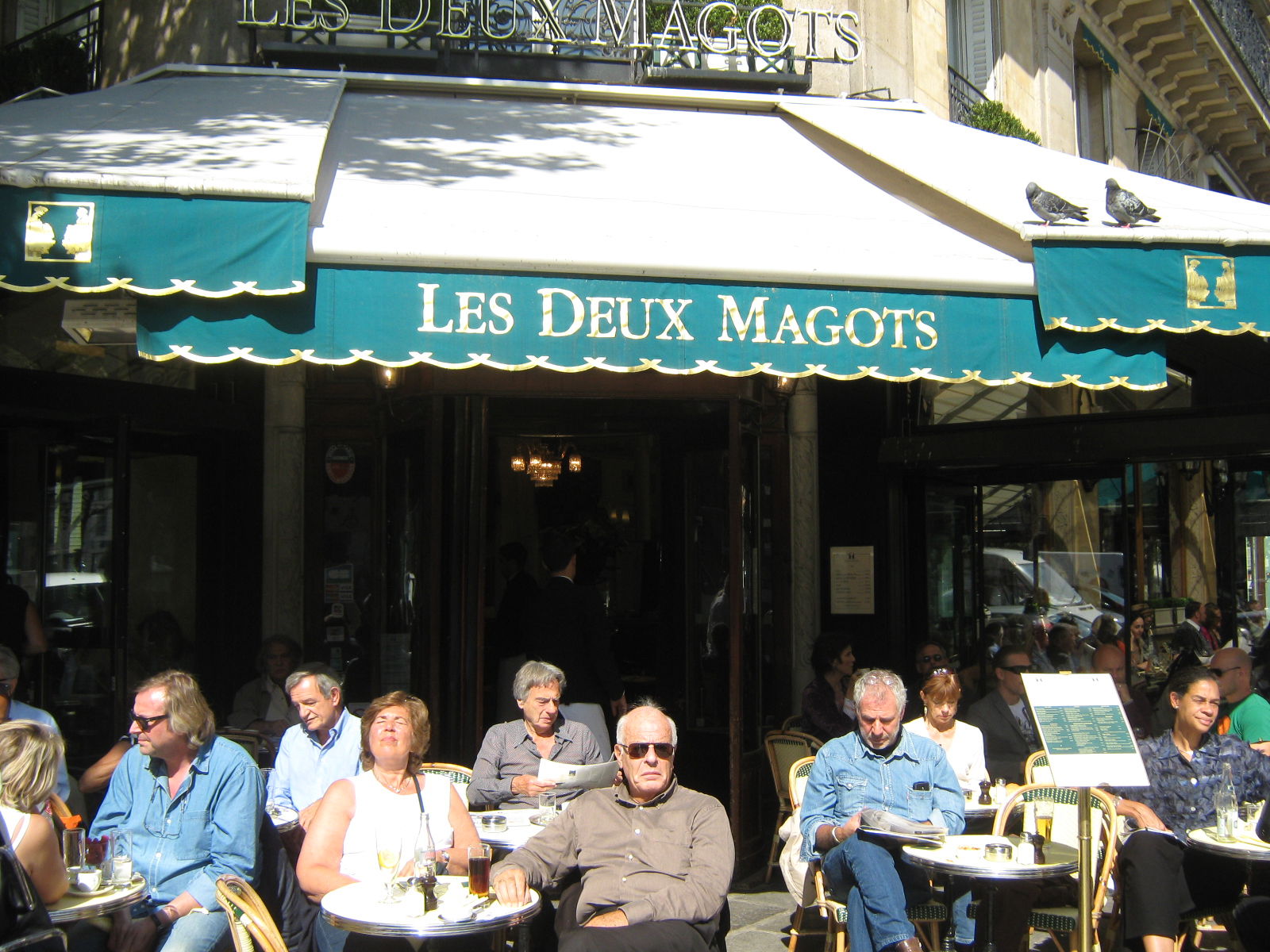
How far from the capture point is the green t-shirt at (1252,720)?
21.8 feet

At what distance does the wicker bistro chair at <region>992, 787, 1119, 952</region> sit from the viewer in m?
5.21

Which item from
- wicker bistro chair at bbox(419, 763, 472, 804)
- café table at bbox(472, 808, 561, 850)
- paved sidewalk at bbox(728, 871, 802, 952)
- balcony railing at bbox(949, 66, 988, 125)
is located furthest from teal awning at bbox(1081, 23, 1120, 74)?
café table at bbox(472, 808, 561, 850)

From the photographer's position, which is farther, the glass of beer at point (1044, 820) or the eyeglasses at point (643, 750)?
the glass of beer at point (1044, 820)

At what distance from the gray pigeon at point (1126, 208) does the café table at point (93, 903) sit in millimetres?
4792

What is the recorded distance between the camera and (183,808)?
4.47 m

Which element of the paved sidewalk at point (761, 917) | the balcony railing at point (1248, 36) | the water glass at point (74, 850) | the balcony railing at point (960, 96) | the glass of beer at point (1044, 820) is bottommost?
the paved sidewalk at point (761, 917)

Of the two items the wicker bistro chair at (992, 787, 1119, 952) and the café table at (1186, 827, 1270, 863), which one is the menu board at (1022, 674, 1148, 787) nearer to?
the wicker bistro chair at (992, 787, 1119, 952)

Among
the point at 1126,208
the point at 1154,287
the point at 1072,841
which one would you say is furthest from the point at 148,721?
the point at 1126,208

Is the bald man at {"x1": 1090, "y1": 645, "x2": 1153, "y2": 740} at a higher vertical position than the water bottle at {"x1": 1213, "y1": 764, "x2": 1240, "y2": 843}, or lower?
higher

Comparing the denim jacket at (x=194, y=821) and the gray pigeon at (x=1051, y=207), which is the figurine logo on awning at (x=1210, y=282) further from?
the denim jacket at (x=194, y=821)

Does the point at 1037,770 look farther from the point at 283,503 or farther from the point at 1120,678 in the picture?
the point at 283,503

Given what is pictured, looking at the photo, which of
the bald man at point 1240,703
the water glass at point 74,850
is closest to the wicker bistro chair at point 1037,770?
the bald man at point 1240,703

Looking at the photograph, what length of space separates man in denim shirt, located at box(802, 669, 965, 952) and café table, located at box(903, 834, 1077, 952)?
5.5 inches

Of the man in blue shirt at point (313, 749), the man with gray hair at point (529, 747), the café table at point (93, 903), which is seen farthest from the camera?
the man with gray hair at point (529, 747)
